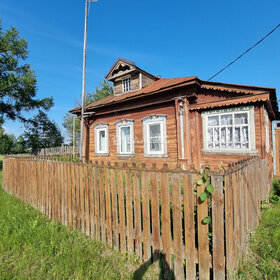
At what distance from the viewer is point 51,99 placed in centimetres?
2003

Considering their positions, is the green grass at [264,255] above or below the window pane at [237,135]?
below

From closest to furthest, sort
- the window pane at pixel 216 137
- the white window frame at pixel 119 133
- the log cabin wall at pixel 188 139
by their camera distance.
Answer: the log cabin wall at pixel 188 139
the window pane at pixel 216 137
the white window frame at pixel 119 133

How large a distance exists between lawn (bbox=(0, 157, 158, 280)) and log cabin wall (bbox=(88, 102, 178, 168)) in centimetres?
596

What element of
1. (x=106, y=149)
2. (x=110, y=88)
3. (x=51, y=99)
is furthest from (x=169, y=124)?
(x=110, y=88)

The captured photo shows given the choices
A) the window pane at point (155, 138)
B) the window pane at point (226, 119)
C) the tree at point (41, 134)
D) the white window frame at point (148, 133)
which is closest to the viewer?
the window pane at point (226, 119)

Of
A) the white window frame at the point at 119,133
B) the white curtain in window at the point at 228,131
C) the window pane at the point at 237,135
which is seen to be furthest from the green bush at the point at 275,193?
the white window frame at the point at 119,133

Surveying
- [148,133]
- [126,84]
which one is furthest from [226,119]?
[126,84]

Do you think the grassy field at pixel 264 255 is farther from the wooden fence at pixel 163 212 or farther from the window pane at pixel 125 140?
the window pane at pixel 125 140

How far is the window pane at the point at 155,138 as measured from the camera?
898 cm

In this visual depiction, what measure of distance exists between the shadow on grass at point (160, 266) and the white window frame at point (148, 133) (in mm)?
6395

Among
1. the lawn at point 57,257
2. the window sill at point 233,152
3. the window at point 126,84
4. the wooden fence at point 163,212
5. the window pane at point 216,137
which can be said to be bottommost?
the lawn at point 57,257

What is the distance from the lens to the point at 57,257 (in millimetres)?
2594

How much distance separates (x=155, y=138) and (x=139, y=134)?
101cm

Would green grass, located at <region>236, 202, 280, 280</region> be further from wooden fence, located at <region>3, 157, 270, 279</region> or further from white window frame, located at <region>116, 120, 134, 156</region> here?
white window frame, located at <region>116, 120, 134, 156</region>
